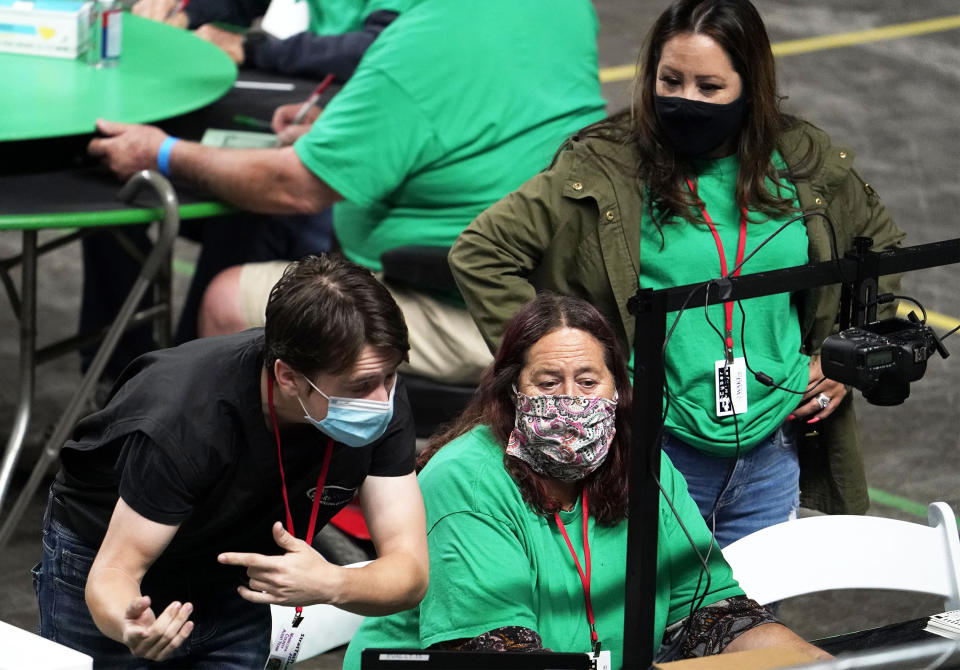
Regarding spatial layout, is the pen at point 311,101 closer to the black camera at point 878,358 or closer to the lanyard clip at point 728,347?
the lanyard clip at point 728,347

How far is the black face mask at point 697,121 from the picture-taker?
3.02 metres

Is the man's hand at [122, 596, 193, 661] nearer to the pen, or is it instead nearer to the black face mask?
the black face mask

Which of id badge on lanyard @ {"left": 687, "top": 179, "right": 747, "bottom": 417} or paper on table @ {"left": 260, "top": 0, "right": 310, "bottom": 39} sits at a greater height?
id badge on lanyard @ {"left": 687, "top": 179, "right": 747, "bottom": 417}

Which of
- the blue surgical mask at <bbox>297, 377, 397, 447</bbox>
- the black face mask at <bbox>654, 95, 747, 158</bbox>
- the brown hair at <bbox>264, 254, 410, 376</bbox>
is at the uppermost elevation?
the black face mask at <bbox>654, 95, 747, 158</bbox>

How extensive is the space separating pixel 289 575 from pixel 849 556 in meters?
1.43

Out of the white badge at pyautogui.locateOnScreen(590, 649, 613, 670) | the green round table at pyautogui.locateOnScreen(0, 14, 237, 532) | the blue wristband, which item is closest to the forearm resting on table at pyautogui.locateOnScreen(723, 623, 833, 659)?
the white badge at pyautogui.locateOnScreen(590, 649, 613, 670)

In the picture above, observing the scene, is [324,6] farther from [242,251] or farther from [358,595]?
[358,595]

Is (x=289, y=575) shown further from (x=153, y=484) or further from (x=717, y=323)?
(x=717, y=323)

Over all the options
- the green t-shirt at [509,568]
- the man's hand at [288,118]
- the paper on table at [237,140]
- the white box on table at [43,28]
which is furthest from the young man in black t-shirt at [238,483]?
the white box on table at [43,28]

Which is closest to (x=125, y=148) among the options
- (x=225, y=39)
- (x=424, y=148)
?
(x=424, y=148)

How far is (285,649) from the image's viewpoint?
2.66 m

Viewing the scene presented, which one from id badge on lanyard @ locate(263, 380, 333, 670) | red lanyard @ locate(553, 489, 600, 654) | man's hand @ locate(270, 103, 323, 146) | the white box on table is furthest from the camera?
the white box on table

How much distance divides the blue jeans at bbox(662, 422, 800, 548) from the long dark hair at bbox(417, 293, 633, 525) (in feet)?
0.99

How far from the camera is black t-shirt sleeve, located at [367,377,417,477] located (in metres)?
2.48
